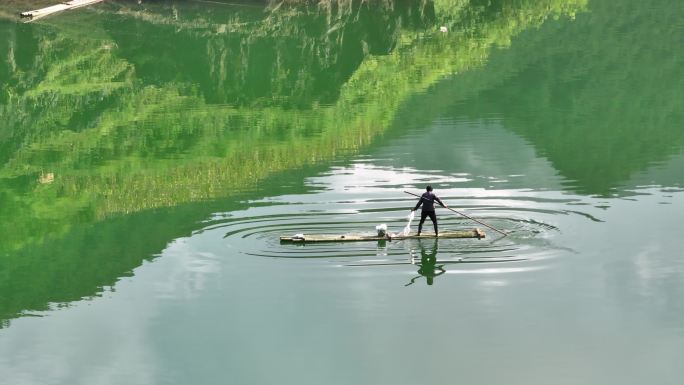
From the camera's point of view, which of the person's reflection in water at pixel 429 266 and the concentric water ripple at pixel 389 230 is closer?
the person's reflection in water at pixel 429 266

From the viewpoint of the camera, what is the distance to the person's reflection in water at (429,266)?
160ft

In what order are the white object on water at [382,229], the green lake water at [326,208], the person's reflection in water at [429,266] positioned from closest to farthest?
the green lake water at [326,208] → the person's reflection in water at [429,266] → the white object on water at [382,229]

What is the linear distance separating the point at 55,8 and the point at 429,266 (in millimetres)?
99876

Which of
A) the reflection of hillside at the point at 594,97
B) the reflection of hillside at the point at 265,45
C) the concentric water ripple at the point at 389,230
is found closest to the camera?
the concentric water ripple at the point at 389,230

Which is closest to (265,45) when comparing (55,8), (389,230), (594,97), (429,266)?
(594,97)

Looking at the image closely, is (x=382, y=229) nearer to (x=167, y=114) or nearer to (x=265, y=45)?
(x=167, y=114)

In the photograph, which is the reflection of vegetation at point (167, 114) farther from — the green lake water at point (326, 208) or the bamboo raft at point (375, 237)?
the bamboo raft at point (375, 237)

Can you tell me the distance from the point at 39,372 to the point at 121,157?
3736 centimetres

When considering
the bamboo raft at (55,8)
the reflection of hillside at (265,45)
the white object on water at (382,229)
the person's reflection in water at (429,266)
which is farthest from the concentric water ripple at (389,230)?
the bamboo raft at (55,8)

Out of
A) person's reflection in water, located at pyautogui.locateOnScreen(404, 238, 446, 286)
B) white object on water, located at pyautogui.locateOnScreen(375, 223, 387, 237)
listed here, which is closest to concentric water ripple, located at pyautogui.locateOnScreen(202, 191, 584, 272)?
person's reflection in water, located at pyautogui.locateOnScreen(404, 238, 446, 286)

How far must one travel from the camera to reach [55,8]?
142 m

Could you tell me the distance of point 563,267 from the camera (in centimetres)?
4947

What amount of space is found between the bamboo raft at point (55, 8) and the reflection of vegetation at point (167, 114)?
6.52 metres

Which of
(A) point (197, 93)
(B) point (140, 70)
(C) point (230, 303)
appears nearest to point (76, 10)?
(B) point (140, 70)
